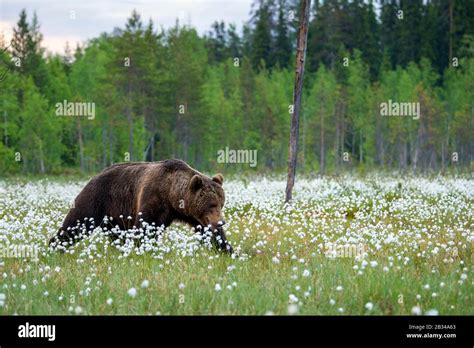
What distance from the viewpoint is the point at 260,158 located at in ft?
212

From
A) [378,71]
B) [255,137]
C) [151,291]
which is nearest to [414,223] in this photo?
[151,291]

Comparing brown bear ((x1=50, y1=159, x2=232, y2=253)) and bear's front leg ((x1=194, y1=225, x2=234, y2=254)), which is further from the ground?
brown bear ((x1=50, y1=159, x2=232, y2=253))

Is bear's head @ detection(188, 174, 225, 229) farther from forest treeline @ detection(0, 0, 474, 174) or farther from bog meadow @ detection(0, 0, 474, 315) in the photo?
forest treeline @ detection(0, 0, 474, 174)

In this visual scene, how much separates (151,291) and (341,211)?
1013 centimetres

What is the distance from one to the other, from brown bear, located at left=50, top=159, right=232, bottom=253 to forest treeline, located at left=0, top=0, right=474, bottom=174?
26.3 meters

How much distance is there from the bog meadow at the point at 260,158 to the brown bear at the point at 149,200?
1.36 ft

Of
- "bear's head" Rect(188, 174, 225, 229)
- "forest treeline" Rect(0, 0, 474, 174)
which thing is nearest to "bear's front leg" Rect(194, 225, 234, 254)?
"bear's head" Rect(188, 174, 225, 229)

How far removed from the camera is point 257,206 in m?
17.1

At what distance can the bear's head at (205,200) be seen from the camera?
34.4ft

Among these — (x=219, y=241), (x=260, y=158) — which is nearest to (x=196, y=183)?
(x=219, y=241)

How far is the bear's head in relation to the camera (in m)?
10.5

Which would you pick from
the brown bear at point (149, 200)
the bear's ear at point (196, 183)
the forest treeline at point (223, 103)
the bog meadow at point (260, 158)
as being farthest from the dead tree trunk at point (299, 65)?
the forest treeline at point (223, 103)

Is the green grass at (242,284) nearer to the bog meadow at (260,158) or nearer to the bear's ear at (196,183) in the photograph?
the bog meadow at (260,158)
